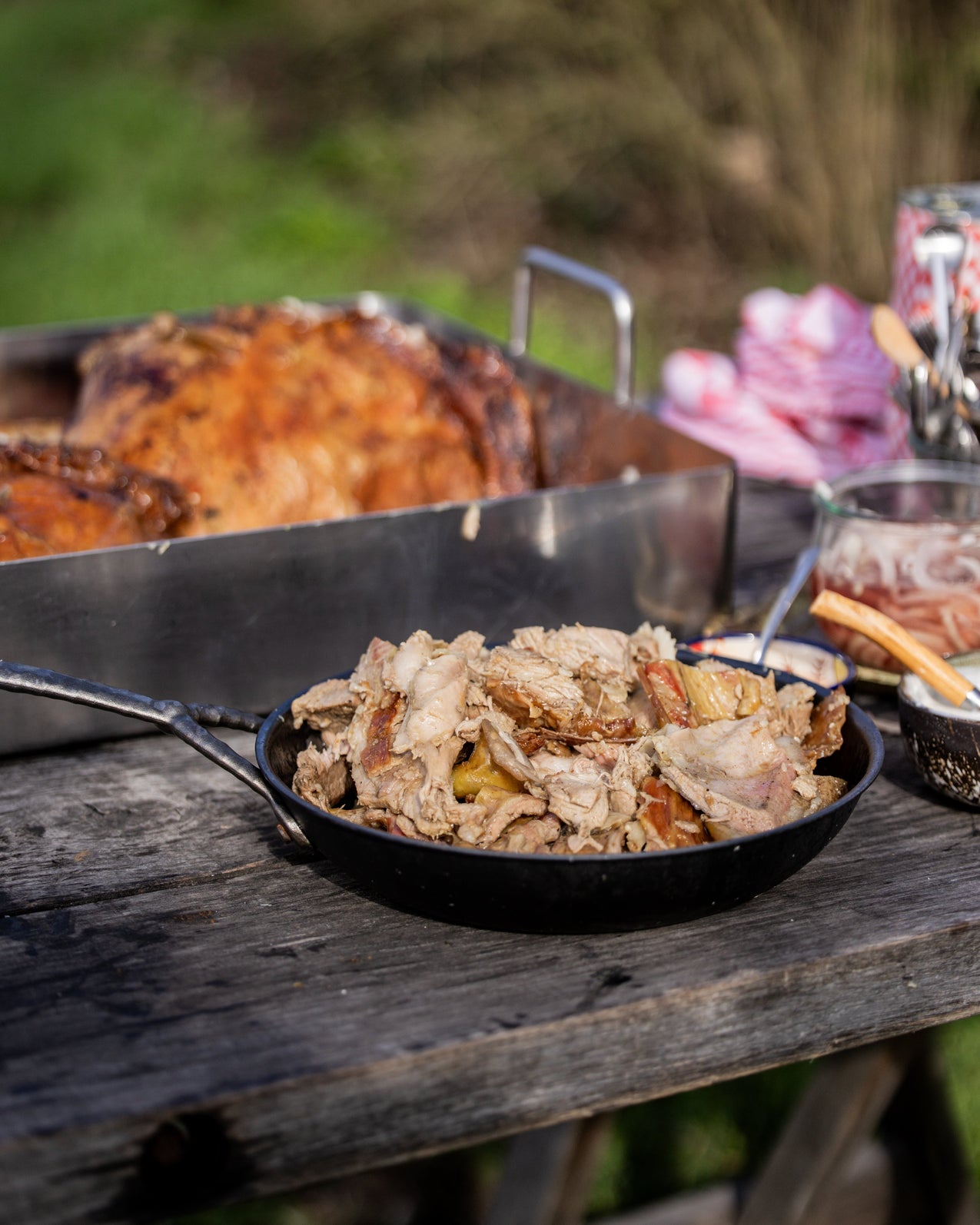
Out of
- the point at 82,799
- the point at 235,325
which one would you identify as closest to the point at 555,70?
the point at 235,325

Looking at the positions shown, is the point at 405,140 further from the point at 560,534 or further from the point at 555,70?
the point at 560,534

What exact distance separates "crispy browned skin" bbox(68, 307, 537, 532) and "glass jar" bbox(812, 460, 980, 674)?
747 mm

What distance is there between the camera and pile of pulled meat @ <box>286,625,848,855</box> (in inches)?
46.3

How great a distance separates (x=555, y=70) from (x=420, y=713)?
605 centimetres

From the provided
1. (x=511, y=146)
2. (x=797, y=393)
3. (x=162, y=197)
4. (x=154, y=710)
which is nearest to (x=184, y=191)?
(x=162, y=197)

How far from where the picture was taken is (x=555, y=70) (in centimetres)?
657

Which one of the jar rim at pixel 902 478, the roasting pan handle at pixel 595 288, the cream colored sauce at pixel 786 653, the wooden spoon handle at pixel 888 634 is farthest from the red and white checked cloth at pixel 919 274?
the wooden spoon handle at pixel 888 634

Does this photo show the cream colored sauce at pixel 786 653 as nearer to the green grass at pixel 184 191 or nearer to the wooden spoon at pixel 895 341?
the wooden spoon at pixel 895 341

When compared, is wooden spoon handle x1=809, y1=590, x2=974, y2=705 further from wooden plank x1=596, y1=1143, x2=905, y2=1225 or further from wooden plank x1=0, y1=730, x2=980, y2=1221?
wooden plank x1=596, y1=1143, x2=905, y2=1225

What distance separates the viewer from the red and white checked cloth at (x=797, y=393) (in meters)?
2.57

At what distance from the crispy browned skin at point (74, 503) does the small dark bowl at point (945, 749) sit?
1053mm

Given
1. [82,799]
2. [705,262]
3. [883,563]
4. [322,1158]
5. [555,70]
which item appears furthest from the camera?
[705,262]

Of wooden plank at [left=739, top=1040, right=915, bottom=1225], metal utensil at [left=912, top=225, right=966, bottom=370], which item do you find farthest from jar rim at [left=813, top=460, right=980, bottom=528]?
wooden plank at [left=739, top=1040, right=915, bottom=1225]

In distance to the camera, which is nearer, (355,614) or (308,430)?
Result: (355,614)
